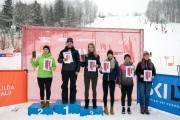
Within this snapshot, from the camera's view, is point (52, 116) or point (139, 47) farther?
point (139, 47)

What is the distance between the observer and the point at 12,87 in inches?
331

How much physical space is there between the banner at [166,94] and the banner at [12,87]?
13.6ft

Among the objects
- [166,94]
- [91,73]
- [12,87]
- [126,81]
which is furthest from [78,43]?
[166,94]

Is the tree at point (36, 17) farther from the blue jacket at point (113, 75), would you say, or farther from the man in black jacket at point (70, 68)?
the blue jacket at point (113, 75)

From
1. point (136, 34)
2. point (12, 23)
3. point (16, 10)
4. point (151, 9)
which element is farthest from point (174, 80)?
point (151, 9)

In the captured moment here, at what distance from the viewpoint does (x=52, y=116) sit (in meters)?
7.48

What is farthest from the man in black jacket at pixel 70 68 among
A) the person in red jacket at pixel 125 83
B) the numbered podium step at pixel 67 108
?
the person in red jacket at pixel 125 83

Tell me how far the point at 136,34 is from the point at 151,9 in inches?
3506

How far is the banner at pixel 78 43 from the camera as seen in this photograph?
379 inches

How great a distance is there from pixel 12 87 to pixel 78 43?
9.25ft

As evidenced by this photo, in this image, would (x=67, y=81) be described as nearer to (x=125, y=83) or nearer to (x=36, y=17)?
(x=125, y=83)

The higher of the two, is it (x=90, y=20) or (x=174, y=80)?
(x=90, y=20)

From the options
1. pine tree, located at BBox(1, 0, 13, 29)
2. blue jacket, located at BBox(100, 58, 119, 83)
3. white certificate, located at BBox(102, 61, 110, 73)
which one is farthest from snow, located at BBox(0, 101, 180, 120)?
pine tree, located at BBox(1, 0, 13, 29)

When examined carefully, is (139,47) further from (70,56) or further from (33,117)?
(33,117)
